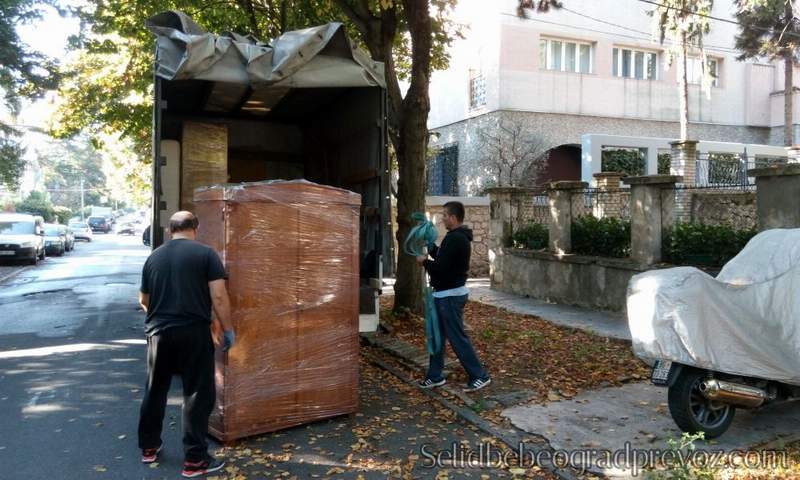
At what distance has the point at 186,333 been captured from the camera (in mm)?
4445

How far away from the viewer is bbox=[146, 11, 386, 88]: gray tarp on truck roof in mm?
6492

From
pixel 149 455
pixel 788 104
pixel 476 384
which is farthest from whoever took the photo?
pixel 788 104

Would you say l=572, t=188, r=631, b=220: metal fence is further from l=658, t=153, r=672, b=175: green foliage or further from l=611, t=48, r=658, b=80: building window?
l=611, t=48, r=658, b=80: building window

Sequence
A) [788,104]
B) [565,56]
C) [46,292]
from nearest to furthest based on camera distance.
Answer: [46,292] < [565,56] < [788,104]

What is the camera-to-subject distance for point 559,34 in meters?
22.5

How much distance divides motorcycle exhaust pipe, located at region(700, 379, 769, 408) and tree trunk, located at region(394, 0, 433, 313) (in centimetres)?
509

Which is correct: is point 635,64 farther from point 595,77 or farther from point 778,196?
point 778,196

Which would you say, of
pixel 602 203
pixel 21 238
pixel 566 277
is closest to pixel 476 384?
pixel 566 277

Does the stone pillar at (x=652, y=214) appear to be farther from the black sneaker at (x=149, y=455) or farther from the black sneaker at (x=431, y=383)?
the black sneaker at (x=149, y=455)

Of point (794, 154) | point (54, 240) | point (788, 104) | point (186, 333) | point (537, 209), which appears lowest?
point (54, 240)

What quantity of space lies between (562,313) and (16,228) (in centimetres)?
2033

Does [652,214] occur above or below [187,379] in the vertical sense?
above

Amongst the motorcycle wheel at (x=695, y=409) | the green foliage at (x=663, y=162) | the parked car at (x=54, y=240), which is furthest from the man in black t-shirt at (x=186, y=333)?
the parked car at (x=54, y=240)

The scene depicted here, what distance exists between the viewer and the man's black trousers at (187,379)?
4434 millimetres
